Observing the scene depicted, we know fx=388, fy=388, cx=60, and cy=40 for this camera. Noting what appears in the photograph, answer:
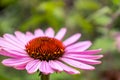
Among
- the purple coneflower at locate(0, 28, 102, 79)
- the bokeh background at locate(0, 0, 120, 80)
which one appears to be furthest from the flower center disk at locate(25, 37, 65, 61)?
the bokeh background at locate(0, 0, 120, 80)

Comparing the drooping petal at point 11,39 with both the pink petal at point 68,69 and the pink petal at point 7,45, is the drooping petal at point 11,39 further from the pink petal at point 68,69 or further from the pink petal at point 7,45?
the pink petal at point 68,69

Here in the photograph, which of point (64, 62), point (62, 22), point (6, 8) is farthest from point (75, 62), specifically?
point (6, 8)

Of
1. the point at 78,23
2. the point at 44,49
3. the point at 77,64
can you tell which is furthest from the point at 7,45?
the point at 78,23

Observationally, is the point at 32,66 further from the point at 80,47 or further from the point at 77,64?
the point at 80,47

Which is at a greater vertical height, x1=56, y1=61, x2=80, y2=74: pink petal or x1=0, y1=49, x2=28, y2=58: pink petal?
x1=0, y1=49, x2=28, y2=58: pink petal

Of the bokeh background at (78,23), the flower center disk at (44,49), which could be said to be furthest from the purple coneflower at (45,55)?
the bokeh background at (78,23)

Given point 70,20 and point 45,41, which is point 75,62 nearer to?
point 45,41

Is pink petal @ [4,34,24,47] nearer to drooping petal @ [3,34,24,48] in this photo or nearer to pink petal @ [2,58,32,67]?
drooping petal @ [3,34,24,48]
